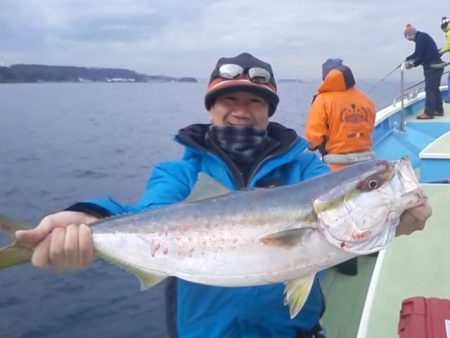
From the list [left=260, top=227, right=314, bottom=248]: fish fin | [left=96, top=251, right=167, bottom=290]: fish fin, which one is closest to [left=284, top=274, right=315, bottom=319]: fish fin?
[left=260, top=227, right=314, bottom=248]: fish fin

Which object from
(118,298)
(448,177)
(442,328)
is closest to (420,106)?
(448,177)

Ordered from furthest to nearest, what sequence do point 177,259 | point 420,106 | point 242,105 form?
point 420,106 < point 242,105 < point 177,259

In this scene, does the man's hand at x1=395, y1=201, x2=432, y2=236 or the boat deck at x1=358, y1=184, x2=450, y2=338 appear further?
the boat deck at x1=358, y1=184, x2=450, y2=338

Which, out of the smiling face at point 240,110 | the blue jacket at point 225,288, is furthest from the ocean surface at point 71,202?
the smiling face at point 240,110

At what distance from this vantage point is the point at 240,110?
299cm

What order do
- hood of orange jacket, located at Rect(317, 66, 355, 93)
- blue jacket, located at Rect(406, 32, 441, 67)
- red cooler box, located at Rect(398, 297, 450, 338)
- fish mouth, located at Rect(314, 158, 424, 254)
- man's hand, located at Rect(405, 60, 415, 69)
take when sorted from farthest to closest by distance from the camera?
1. blue jacket, located at Rect(406, 32, 441, 67)
2. man's hand, located at Rect(405, 60, 415, 69)
3. hood of orange jacket, located at Rect(317, 66, 355, 93)
4. red cooler box, located at Rect(398, 297, 450, 338)
5. fish mouth, located at Rect(314, 158, 424, 254)

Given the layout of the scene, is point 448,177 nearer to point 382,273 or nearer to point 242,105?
point 382,273

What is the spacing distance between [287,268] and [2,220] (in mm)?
1378

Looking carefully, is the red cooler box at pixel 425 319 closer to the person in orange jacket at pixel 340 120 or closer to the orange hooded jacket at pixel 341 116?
the person in orange jacket at pixel 340 120

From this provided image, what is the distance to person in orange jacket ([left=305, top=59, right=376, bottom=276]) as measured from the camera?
6.93 metres

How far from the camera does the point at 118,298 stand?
774cm

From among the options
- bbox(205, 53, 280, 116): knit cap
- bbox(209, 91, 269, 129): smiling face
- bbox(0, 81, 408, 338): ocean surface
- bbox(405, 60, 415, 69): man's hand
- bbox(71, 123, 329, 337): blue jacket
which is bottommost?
bbox(0, 81, 408, 338): ocean surface

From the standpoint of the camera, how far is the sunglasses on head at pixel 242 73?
294 cm

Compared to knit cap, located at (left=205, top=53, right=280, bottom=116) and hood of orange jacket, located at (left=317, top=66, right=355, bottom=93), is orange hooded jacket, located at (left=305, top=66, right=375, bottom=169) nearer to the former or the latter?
hood of orange jacket, located at (left=317, top=66, right=355, bottom=93)
